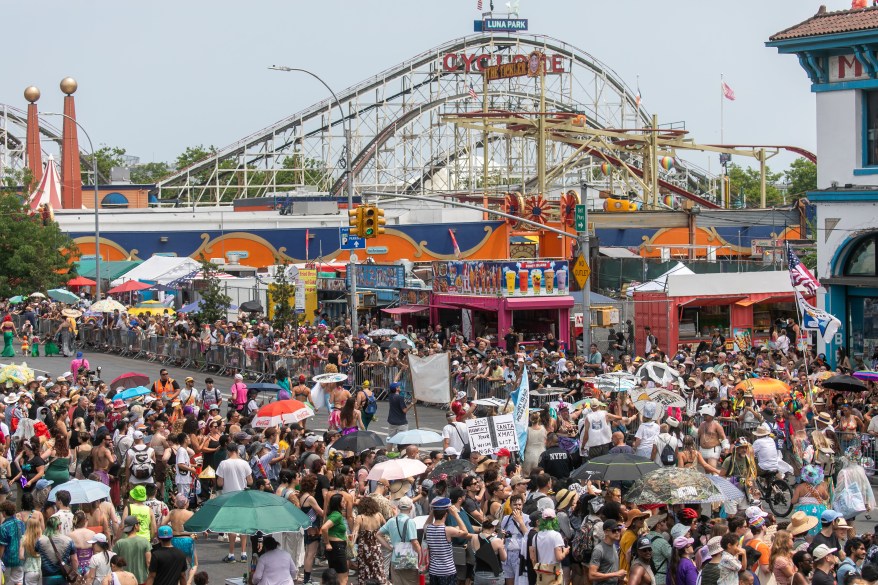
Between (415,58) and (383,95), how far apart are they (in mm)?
2886

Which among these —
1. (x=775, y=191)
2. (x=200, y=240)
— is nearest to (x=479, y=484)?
(x=200, y=240)

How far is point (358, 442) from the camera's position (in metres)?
18.2

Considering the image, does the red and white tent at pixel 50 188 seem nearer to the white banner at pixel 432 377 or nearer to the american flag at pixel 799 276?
the white banner at pixel 432 377

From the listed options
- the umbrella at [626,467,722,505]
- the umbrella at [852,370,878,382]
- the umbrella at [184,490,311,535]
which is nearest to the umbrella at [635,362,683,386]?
the umbrella at [852,370,878,382]

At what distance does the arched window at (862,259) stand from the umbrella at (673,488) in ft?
60.4

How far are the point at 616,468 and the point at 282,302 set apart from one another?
85.5ft

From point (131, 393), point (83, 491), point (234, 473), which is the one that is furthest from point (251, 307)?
point (83, 491)

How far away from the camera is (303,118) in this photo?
81.2 meters

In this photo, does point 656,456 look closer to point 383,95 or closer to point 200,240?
point 200,240

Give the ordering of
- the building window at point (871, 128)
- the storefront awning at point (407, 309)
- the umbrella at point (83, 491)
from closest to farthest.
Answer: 1. the umbrella at point (83, 491)
2. the building window at point (871, 128)
3. the storefront awning at point (407, 309)

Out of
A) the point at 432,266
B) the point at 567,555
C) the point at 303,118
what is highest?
the point at 303,118

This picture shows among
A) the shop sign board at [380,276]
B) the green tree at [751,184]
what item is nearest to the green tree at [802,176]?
the green tree at [751,184]

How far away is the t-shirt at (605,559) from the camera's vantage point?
13.0 metres

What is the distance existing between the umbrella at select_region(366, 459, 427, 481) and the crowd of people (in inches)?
4.8
